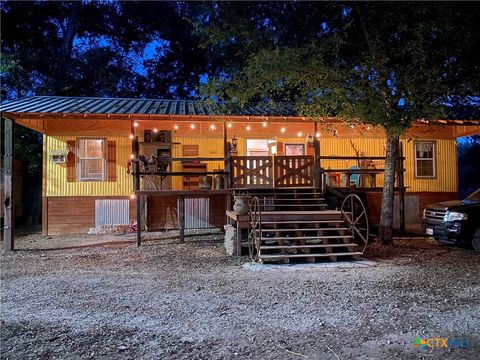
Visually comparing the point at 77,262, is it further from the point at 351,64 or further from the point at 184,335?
the point at 351,64

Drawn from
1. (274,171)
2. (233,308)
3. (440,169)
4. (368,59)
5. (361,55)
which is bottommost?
(233,308)

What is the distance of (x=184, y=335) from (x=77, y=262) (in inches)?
198

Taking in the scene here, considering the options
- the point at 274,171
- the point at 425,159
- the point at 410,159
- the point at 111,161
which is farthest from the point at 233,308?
the point at 425,159

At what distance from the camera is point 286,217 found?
8.27 metres

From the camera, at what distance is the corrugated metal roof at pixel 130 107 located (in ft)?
34.0

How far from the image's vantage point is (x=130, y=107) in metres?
11.9

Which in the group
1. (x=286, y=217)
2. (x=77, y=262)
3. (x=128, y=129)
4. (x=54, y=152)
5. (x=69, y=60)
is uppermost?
(x=69, y=60)

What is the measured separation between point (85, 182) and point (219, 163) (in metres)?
4.72

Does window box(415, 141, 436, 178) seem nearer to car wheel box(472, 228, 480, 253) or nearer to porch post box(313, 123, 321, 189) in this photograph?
porch post box(313, 123, 321, 189)

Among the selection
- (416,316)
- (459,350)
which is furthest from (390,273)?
(459,350)

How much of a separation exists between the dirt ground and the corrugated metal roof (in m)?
4.49

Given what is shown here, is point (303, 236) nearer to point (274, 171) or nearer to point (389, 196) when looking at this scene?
point (274, 171)

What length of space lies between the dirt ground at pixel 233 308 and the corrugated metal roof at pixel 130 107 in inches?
177

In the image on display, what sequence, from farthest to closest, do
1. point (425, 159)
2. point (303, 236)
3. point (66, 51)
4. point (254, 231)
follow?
point (66, 51)
point (425, 159)
point (303, 236)
point (254, 231)
